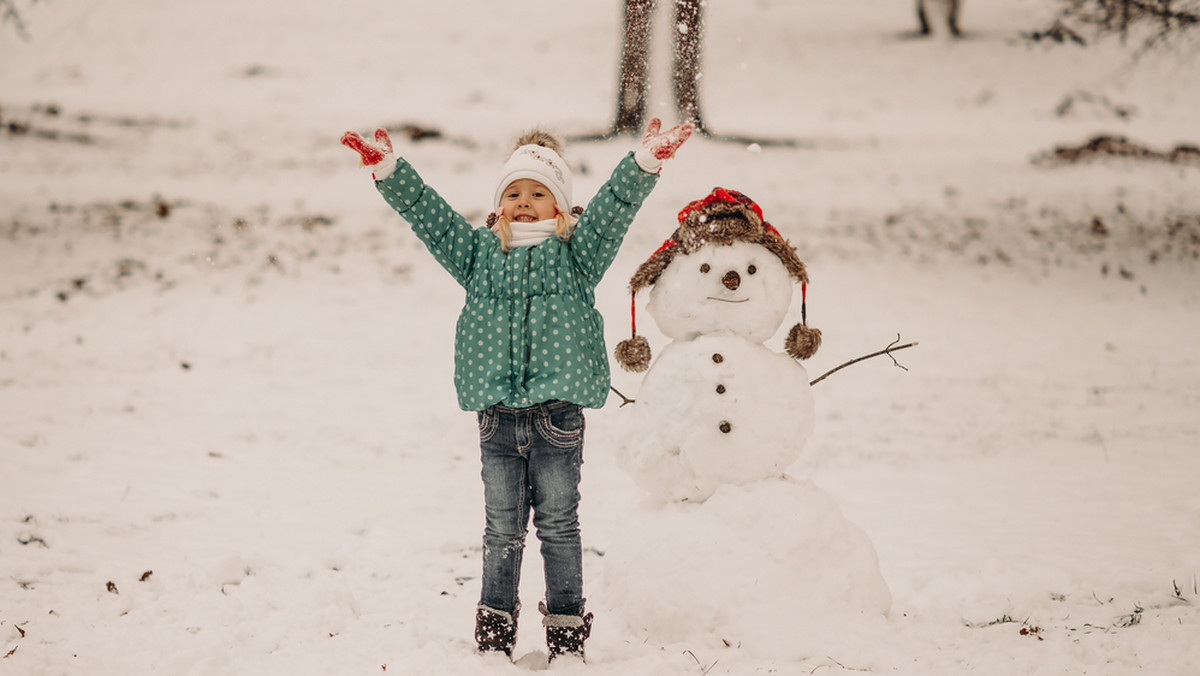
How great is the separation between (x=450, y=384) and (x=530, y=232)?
3971 mm

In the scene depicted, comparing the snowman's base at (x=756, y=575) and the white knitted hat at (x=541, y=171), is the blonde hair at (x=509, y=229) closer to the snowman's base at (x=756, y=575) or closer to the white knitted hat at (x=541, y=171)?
the white knitted hat at (x=541, y=171)

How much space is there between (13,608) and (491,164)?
35.7 ft

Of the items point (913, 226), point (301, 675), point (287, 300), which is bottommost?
point (301, 675)

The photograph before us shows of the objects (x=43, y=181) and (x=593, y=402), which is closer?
(x=593, y=402)

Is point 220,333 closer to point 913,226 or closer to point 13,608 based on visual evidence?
point 13,608

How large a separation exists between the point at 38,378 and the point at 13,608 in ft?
11.8

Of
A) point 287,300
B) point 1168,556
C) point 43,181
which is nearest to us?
point 1168,556

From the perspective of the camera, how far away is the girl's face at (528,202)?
3297 mm

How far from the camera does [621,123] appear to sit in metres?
14.2

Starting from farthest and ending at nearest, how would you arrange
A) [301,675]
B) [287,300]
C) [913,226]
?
[913,226] → [287,300] → [301,675]

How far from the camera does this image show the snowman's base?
3.28 m

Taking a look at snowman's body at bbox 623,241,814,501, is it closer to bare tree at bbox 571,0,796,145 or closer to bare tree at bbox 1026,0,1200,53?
bare tree at bbox 1026,0,1200,53

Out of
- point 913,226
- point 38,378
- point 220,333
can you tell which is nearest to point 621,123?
point 913,226

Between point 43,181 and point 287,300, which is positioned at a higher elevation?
point 43,181
